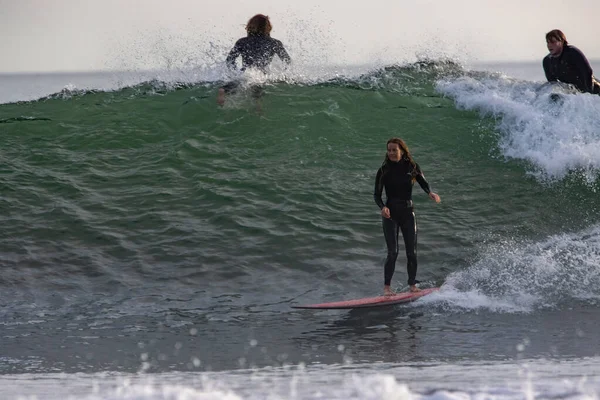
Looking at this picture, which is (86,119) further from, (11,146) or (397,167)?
(397,167)

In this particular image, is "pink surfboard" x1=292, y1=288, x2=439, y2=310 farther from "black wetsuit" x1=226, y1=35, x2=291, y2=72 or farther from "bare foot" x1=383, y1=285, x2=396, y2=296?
"black wetsuit" x1=226, y1=35, x2=291, y2=72

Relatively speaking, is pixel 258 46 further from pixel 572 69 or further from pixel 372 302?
pixel 372 302

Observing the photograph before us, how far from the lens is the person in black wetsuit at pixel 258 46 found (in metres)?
14.2

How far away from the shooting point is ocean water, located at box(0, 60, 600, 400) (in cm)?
670

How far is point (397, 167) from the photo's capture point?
30.6 feet

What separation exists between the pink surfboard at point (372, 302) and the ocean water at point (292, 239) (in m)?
0.09

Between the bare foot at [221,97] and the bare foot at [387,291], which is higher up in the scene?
the bare foot at [221,97]

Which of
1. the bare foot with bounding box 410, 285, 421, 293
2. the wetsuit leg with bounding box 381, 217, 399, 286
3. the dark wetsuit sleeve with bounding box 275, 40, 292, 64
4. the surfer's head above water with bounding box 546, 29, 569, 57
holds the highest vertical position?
the dark wetsuit sleeve with bounding box 275, 40, 292, 64

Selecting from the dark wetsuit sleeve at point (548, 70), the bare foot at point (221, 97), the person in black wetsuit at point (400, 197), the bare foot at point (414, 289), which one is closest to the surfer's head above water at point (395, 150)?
the person in black wetsuit at point (400, 197)

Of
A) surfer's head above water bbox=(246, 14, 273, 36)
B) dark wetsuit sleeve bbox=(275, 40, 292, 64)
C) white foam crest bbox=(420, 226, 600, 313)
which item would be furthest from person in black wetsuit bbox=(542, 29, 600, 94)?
surfer's head above water bbox=(246, 14, 273, 36)

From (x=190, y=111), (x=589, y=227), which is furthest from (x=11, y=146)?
(x=589, y=227)

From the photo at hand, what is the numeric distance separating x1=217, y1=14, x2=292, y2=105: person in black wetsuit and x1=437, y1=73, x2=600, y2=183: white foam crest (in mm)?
3784

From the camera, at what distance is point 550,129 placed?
44.2 feet

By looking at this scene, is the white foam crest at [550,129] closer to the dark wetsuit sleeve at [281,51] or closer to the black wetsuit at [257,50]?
the dark wetsuit sleeve at [281,51]
